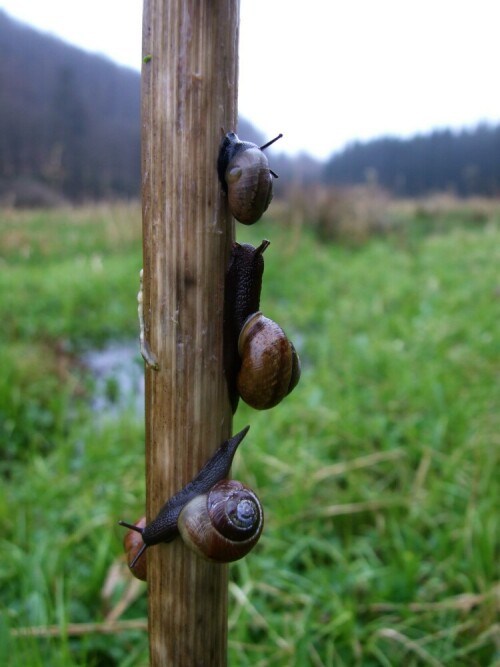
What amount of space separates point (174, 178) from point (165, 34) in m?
0.14

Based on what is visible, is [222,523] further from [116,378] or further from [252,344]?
[116,378]

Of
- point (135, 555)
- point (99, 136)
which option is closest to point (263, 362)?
point (135, 555)

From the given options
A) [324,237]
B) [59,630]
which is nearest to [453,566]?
[59,630]

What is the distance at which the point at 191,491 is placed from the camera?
603 mm

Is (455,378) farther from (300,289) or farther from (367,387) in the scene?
(300,289)

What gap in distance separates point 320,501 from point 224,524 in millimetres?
1403

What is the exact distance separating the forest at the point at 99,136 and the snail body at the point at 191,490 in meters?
14.1

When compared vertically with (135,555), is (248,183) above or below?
above

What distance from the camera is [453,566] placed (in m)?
1.52

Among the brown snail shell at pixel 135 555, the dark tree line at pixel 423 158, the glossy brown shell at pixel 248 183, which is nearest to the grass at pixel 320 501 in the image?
the brown snail shell at pixel 135 555

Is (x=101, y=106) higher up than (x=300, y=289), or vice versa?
(x=101, y=106)

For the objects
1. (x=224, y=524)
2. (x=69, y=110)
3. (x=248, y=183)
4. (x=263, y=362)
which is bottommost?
(x=224, y=524)

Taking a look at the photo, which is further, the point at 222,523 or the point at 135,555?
the point at 135,555

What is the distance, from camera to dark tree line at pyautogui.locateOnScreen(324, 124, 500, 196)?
2058cm
